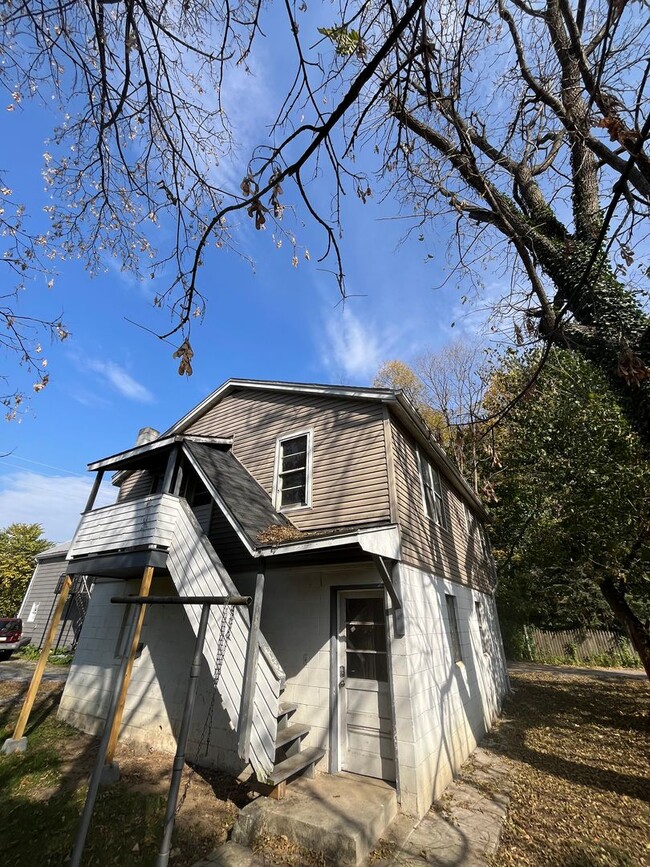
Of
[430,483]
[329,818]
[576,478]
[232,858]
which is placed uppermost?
[576,478]

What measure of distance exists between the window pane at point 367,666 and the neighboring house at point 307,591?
0.07 ft

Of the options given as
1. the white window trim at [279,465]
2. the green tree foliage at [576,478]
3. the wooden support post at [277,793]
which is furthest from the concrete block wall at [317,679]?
the green tree foliage at [576,478]

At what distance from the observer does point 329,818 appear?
4461 mm

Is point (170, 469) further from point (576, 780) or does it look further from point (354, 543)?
point (576, 780)

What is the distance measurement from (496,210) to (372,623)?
19.3 ft

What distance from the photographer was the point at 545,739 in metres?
8.38

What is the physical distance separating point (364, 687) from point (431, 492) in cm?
434

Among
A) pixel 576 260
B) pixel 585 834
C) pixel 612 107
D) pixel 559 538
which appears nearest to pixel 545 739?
pixel 585 834

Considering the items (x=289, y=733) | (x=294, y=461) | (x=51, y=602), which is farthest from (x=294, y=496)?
(x=51, y=602)

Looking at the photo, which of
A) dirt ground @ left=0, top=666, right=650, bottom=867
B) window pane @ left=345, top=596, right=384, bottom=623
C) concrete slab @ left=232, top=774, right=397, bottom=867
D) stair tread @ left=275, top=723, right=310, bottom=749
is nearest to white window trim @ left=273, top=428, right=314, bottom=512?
window pane @ left=345, top=596, right=384, bottom=623

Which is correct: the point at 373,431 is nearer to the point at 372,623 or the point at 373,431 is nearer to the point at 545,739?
the point at 372,623

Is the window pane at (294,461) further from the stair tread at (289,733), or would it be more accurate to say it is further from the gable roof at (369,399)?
the stair tread at (289,733)

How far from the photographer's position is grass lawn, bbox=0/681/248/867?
447 cm

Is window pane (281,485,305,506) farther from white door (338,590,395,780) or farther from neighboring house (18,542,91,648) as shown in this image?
neighboring house (18,542,91,648)
